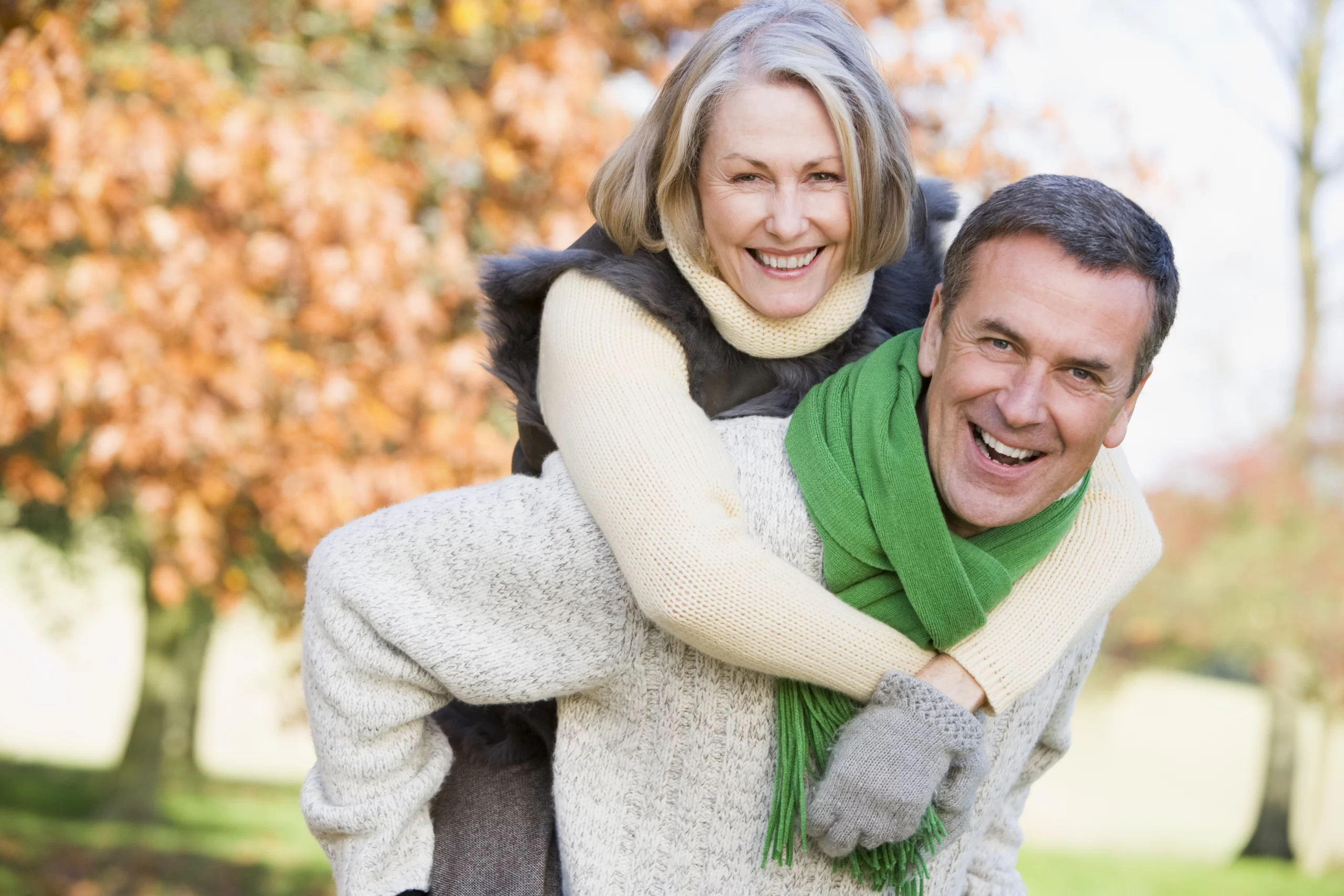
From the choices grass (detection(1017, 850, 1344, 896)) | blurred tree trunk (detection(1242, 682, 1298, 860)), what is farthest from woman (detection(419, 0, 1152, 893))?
blurred tree trunk (detection(1242, 682, 1298, 860))

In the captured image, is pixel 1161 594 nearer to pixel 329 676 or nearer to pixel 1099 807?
pixel 1099 807

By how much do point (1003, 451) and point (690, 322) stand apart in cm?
61

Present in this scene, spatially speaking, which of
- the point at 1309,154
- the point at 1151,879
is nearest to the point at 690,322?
the point at 1151,879

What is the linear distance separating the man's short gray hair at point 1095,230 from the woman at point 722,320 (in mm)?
352

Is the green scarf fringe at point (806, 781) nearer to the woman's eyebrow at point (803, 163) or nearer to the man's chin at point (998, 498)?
the man's chin at point (998, 498)

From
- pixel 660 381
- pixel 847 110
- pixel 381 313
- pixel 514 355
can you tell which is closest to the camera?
pixel 660 381

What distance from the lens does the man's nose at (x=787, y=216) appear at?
222 cm

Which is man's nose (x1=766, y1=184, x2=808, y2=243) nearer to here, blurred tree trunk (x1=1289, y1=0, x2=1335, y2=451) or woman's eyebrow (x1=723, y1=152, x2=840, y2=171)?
woman's eyebrow (x1=723, y1=152, x2=840, y2=171)

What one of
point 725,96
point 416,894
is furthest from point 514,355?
point 416,894

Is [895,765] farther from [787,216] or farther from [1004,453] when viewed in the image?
[787,216]

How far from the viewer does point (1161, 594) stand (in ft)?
40.4

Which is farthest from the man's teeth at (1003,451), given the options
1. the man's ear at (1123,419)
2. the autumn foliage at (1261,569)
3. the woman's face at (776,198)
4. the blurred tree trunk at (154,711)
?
the autumn foliage at (1261,569)

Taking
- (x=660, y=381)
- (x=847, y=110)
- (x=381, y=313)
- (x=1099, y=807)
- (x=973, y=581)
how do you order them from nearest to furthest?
(x=973, y=581) < (x=660, y=381) < (x=847, y=110) < (x=381, y=313) < (x=1099, y=807)

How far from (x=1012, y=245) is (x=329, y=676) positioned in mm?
1180
